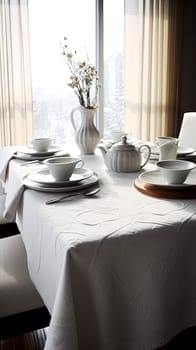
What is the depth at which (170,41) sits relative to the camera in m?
3.79

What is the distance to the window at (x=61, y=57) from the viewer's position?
3.38 meters

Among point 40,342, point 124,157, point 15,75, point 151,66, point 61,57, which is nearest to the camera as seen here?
point 124,157

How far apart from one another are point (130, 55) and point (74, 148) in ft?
6.45

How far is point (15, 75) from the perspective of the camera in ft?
10.5

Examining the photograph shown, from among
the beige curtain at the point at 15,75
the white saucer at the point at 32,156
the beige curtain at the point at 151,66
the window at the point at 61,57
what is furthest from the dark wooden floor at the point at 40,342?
the beige curtain at the point at 151,66

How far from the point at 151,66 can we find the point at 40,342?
2926 millimetres

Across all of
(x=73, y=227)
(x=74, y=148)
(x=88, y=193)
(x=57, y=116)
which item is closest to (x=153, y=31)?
(x=57, y=116)

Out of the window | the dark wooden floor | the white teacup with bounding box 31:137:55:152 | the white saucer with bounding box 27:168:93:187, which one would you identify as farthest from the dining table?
the window

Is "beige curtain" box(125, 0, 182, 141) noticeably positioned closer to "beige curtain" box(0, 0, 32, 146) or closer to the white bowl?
"beige curtain" box(0, 0, 32, 146)

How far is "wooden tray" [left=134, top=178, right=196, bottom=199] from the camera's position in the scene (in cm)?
114

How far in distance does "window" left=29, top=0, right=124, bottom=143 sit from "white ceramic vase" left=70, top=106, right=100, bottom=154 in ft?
5.57

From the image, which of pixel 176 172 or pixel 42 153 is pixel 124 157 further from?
pixel 42 153

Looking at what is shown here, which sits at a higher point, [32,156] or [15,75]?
[15,75]

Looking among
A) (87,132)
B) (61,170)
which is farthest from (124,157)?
(87,132)
